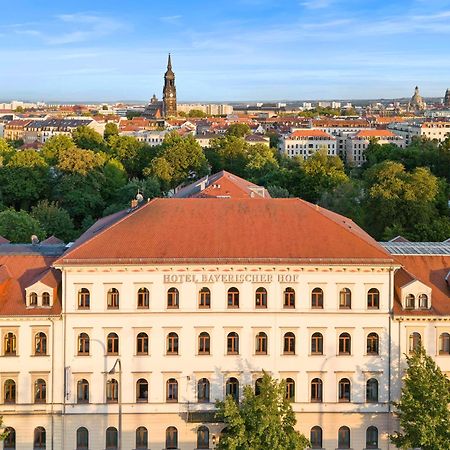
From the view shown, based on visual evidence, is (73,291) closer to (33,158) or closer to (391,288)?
(391,288)

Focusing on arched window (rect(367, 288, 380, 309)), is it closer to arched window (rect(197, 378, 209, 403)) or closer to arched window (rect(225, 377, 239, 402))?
arched window (rect(225, 377, 239, 402))

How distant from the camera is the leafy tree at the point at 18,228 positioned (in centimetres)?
7925

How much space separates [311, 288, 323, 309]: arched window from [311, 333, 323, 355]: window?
155 centimetres

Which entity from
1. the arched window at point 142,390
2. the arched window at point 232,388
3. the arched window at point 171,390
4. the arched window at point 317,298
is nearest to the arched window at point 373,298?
the arched window at point 317,298

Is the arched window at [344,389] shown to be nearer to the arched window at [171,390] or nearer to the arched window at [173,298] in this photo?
the arched window at [171,390]

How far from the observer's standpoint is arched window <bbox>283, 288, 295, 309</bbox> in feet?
148

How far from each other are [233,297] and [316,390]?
22.0 feet

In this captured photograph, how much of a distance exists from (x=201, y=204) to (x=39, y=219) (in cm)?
5102

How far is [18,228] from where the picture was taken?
264ft

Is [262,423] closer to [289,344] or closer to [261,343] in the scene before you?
[261,343]

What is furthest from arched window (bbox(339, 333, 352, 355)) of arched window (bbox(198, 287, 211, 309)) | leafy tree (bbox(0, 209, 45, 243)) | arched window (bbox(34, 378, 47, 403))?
leafy tree (bbox(0, 209, 45, 243))

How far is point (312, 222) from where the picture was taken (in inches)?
1859

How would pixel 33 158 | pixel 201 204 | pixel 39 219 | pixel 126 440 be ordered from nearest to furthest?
pixel 126 440
pixel 201 204
pixel 39 219
pixel 33 158

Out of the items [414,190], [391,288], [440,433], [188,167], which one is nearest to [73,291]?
[391,288]
